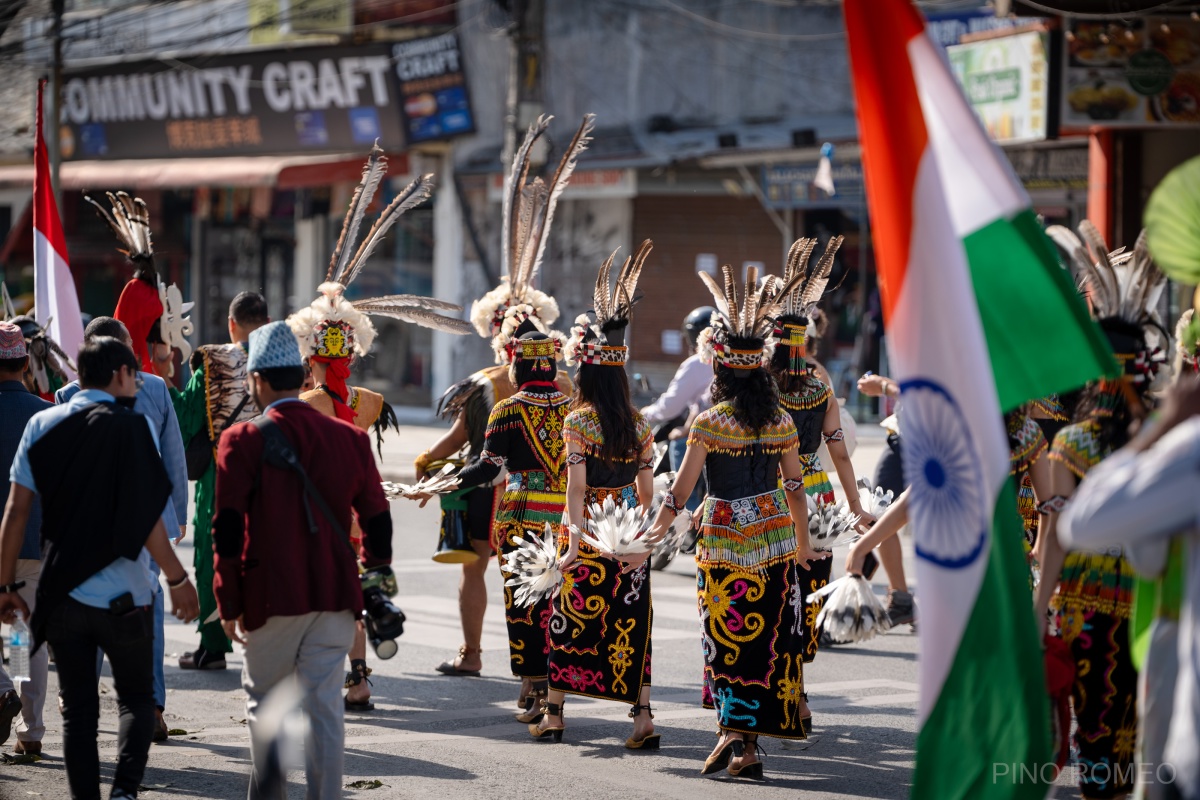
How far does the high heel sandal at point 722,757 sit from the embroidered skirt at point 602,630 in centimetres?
62

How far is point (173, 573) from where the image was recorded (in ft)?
19.0

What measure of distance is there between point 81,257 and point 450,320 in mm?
24306

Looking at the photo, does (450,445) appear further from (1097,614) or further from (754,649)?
(1097,614)

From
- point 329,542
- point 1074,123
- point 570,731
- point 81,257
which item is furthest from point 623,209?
point 329,542

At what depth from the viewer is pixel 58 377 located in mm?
8664

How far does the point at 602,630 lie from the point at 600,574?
0.85 feet

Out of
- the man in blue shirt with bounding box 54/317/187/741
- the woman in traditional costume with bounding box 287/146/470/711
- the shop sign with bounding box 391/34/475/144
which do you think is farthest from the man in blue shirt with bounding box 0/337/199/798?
the shop sign with bounding box 391/34/475/144

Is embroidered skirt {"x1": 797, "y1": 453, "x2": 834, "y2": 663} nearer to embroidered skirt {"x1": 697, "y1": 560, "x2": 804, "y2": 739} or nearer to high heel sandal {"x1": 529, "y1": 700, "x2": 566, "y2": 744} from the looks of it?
embroidered skirt {"x1": 697, "y1": 560, "x2": 804, "y2": 739}

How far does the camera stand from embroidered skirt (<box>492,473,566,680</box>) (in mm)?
8055

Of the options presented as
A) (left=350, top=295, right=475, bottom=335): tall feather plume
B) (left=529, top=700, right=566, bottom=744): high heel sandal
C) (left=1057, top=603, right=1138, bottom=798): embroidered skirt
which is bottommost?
(left=529, top=700, right=566, bottom=744): high heel sandal

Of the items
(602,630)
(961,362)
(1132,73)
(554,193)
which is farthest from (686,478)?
(1132,73)

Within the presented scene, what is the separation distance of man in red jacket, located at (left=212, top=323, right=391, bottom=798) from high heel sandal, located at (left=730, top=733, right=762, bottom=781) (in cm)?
204

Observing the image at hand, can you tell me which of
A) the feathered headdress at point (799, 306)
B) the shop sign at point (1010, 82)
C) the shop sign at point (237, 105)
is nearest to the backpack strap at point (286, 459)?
the feathered headdress at point (799, 306)

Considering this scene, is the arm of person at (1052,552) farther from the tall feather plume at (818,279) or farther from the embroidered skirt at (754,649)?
the tall feather plume at (818,279)
